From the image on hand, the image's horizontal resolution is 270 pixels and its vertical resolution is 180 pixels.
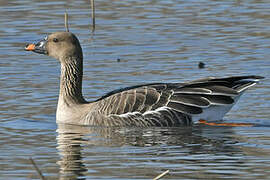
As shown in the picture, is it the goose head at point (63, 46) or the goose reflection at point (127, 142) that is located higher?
the goose head at point (63, 46)

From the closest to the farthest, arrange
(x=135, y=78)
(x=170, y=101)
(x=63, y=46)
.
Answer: (x=170, y=101)
(x=63, y=46)
(x=135, y=78)

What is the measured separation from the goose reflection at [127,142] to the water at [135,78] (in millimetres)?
16

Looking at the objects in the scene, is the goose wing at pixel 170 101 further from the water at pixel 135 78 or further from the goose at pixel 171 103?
the water at pixel 135 78

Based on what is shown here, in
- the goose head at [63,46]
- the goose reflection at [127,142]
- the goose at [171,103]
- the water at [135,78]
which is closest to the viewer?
the water at [135,78]

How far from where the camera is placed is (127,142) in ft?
44.5

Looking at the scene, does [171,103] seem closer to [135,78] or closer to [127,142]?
Result: [127,142]

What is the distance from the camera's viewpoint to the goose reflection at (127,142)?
12.3 meters

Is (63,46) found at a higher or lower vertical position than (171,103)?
higher

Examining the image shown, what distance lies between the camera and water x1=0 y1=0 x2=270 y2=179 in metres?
12.0

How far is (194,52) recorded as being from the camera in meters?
20.3

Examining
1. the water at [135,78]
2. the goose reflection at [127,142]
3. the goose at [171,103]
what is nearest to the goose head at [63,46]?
the water at [135,78]

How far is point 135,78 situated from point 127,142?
15.5 feet

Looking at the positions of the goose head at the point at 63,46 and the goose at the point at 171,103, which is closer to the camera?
the goose at the point at 171,103

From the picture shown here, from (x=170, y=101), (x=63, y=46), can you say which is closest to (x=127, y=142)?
Answer: (x=170, y=101)
